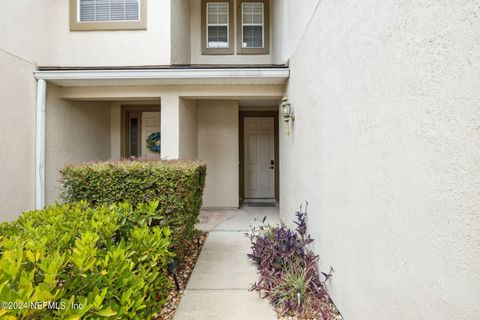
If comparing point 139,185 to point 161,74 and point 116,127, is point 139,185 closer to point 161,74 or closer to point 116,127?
point 161,74

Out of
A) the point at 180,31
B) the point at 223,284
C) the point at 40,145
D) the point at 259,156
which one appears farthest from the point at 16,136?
the point at 259,156

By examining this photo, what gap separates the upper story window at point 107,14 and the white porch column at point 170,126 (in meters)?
1.90

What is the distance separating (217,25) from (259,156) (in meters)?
4.45

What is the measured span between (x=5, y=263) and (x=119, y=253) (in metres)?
0.62

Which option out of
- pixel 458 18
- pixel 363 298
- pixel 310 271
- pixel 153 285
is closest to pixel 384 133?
pixel 458 18

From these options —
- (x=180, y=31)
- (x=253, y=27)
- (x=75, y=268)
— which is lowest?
(x=75, y=268)

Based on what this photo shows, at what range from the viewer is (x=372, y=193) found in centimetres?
196

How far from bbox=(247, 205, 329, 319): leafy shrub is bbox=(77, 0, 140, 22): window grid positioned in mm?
5655

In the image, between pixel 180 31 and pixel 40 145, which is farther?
pixel 180 31

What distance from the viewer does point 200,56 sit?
26.0 feet

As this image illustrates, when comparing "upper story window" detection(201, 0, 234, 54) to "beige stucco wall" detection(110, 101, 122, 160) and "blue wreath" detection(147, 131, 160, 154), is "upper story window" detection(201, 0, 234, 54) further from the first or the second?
"beige stucco wall" detection(110, 101, 122, 160)

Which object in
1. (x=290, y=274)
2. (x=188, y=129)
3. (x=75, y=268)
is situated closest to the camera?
(x=75, y=268)

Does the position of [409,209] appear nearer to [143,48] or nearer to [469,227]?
[469,227]

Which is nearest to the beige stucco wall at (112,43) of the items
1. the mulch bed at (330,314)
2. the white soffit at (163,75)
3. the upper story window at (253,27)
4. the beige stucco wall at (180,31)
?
the beige stucco wall at (180,31)
